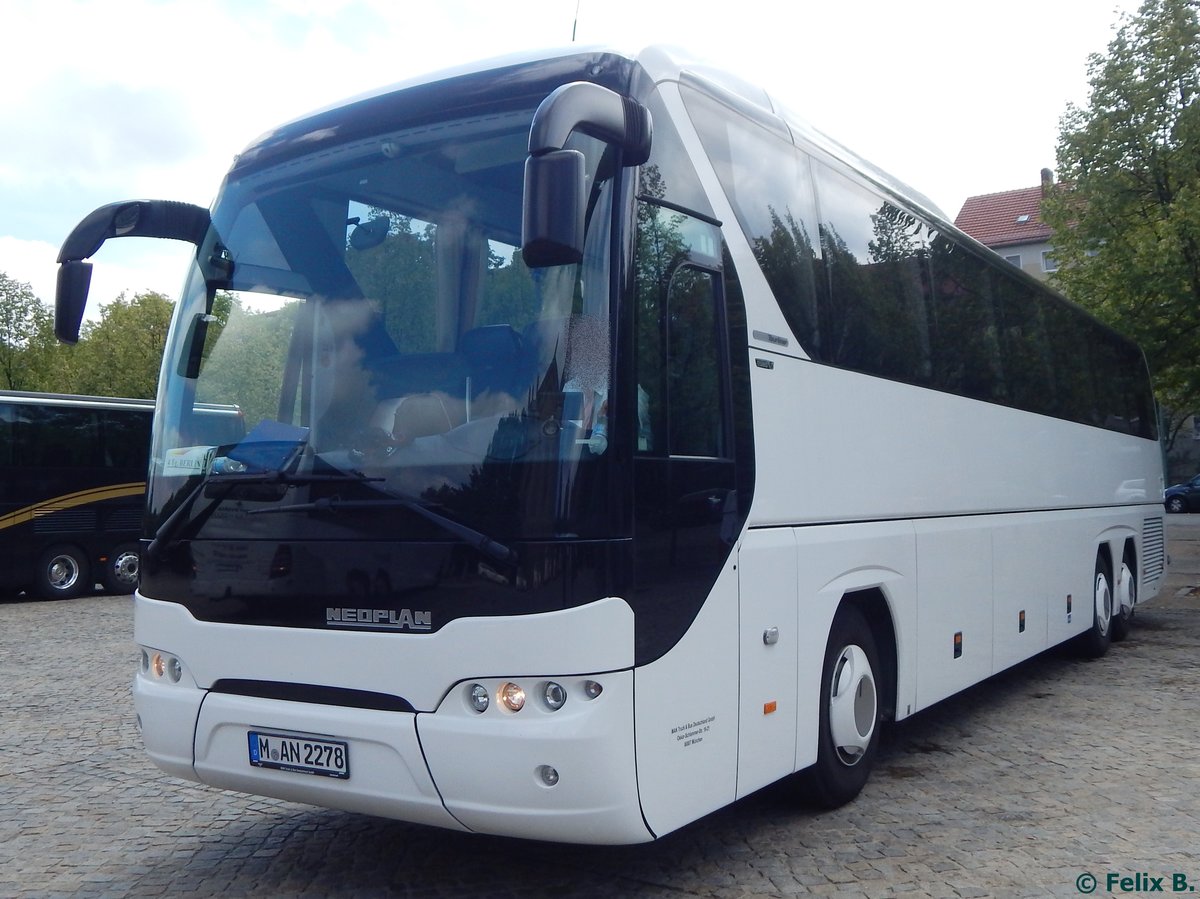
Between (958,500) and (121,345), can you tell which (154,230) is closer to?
(958,500)

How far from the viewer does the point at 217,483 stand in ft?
16.3

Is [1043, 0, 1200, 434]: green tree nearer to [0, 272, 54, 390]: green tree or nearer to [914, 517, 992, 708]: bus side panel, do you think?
[914, 517, 992, 708]: bus side panel

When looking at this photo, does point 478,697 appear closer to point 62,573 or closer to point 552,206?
point 552,206

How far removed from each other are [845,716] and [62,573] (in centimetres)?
1728

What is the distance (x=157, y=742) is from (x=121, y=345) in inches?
2301

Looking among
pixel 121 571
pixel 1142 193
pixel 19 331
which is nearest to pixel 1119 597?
pixel 121 571

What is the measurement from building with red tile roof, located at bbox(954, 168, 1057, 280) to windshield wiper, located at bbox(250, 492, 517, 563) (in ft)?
221

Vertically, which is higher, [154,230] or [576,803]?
[154,230]

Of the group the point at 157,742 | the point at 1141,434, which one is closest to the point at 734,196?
the point at 157,742

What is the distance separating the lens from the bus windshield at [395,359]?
14.6ft

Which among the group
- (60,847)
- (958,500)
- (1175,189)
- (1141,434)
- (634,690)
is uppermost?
(1175,189)

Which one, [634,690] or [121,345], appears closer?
[634,690]

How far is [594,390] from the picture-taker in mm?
4480

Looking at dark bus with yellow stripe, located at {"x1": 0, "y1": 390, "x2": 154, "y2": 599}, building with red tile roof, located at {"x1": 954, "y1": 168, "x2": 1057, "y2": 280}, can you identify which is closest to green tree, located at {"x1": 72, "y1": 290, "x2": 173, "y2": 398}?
dark bus with yellow stripe, located at {"x1": 0, "y1": 390, "x2": 154, "y2": 599}
